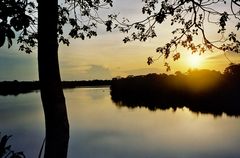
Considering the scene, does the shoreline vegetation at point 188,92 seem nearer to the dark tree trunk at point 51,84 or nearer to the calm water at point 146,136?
the calm water at point 146,136

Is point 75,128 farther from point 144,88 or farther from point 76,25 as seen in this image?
point 144,88

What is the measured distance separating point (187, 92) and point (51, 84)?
7955 centimetres

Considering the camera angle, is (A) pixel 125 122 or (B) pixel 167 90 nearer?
(A) pixel 125 122

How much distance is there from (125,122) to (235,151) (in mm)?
20430

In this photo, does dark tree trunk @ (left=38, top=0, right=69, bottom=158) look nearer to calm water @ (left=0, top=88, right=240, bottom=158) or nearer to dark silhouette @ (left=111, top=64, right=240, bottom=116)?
calm water @ (left=0, top=88, right=240, bottom=158)

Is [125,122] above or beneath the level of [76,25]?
beneath

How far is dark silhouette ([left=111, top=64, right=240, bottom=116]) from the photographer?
197ft

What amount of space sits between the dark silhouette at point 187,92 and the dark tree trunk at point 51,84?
41446 millimetres

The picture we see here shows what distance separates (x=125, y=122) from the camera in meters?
47.7

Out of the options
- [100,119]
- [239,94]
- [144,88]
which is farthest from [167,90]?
[100,119]

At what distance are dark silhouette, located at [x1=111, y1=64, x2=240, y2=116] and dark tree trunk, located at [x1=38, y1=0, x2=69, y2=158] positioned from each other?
136ft

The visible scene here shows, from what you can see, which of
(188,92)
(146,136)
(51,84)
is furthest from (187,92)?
(51,84)

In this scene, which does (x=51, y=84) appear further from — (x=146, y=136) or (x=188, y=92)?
(x=188, y=92)

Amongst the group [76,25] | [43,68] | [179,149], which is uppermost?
[76,25]
